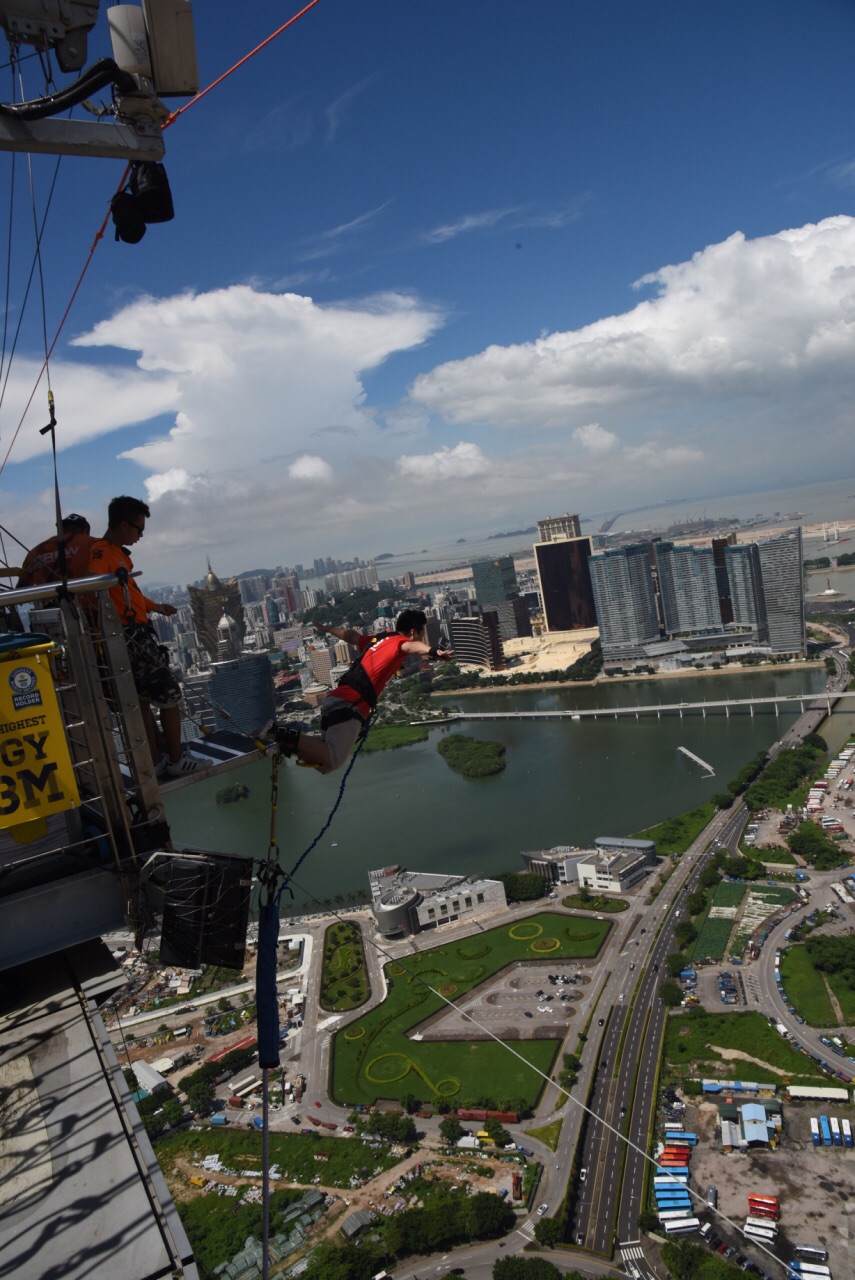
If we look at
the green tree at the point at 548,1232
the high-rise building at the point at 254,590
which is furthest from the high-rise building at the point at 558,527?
the green tree at the point at 548,1232

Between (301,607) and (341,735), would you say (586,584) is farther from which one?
(341,735)

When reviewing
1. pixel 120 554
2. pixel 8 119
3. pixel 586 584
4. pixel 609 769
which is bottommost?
pixel 609 769

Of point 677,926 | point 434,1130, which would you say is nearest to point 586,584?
point 677,926

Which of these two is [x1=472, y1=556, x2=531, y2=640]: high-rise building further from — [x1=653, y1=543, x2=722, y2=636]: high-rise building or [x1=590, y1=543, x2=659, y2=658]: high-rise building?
[x1=653, y1=543, x2=722, y2=636]: high-rise building

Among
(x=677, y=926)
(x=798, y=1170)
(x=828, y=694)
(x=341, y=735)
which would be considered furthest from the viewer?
(x=828, y=694)

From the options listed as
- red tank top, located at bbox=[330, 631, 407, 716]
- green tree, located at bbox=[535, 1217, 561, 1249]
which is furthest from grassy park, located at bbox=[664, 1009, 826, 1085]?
red tank top, located at bbox=[330, 631, 407, 716]
